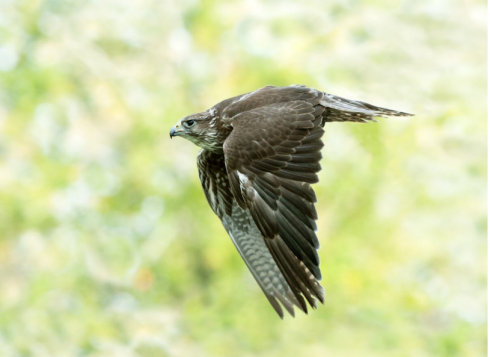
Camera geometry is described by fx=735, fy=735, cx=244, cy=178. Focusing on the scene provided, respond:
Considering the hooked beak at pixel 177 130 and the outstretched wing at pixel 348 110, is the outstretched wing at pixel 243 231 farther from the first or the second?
the outstretched wing at pixel 348 110

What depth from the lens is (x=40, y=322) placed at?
1288 centimetres

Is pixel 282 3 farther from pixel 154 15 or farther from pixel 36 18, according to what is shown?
pixel 36 18

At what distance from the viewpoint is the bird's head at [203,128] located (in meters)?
5.37

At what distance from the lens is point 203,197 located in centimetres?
1339

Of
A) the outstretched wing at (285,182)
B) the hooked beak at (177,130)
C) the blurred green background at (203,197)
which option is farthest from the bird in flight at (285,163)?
the blurred green background at (203,197)

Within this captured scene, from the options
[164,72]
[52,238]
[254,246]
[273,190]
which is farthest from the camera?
[164,72]

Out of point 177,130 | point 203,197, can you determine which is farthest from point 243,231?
point 203,197

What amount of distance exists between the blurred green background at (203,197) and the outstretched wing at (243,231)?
7002 mm

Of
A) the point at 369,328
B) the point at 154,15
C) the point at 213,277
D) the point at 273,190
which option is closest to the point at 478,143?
the point at 369,328

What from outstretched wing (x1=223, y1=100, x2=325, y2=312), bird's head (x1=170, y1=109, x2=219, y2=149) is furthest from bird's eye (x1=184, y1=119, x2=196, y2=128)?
outstretched wing (x1=223, y1=100, x2=325, y2=312)

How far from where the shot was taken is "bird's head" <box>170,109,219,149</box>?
5.37m

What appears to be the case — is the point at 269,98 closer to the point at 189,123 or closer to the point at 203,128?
the point at 203,128

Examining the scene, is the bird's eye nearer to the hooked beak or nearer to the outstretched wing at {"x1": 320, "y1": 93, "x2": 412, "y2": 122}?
the hooked beak

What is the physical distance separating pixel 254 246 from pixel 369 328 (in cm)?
818
